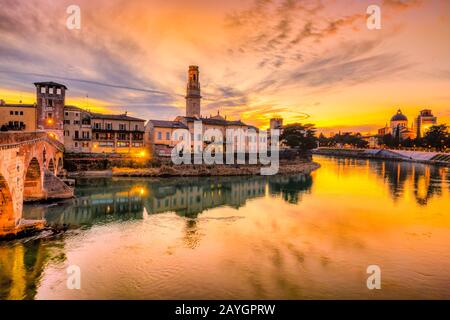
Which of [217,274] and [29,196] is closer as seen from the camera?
[217,274]

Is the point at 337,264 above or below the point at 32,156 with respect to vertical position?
below

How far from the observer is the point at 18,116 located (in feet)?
161

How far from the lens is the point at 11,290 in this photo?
1256 centimetres

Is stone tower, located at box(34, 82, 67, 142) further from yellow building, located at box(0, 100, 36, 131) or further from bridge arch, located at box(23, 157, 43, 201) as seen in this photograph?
bridge arch, located at box(23, 157, 43, 201)

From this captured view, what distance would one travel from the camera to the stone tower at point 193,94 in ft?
242

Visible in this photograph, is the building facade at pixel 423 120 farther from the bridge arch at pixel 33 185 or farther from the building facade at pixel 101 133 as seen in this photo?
the bridge arch at pixel 33 185

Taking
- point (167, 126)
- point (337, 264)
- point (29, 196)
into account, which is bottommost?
point (337, 264)

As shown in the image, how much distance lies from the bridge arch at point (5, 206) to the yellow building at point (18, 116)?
3778 cm

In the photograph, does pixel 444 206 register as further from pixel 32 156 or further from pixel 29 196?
pixel 29 196

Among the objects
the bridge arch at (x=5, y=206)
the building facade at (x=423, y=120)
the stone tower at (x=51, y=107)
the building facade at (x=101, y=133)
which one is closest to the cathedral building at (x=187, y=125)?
the building facade at (x=101, y=133)

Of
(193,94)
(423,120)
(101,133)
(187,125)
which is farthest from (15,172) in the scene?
(423,120)

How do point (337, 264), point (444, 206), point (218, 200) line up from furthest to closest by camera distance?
point (218, 200)
point (444, 206)
point (337, 264)
